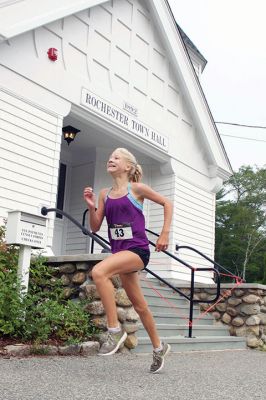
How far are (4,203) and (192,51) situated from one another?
33.9ft

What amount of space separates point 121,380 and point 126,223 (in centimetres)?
118

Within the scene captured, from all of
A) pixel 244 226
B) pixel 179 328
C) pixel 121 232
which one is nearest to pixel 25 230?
pixel 121 232

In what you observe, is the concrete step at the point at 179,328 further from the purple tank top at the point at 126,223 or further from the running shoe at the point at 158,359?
the purple tank top at the point at 126,223

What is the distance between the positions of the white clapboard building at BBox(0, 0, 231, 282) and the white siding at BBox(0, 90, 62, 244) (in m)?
0.02

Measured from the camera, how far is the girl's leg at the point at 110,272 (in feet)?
12.2

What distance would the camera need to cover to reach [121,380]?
3.81 metres

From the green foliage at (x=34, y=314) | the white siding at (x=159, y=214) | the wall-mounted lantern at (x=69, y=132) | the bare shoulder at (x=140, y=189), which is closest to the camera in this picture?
the bare shoulder at (x=140, y=189)

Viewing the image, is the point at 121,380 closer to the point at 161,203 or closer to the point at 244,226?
the point at 161,203

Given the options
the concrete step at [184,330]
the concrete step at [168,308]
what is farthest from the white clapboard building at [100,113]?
the concrete step at [184,330]

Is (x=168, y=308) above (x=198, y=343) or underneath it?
above

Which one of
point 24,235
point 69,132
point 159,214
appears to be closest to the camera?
point 24,235

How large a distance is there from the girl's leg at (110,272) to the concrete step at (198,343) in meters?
2.03

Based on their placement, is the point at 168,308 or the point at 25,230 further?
the point at 168,308

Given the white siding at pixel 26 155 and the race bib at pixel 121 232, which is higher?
the white siding at pixel 26 155
